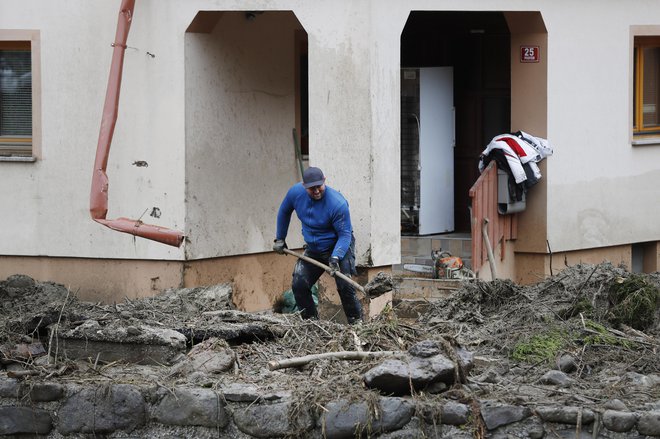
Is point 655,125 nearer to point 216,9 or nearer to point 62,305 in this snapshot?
point 216,9

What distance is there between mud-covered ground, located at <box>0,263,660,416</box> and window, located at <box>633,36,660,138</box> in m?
4.38

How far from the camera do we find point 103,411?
968 cm

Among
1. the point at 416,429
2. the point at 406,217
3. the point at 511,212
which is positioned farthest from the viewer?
the point at 406,217

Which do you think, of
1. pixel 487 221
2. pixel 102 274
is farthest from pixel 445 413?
pixel 102 274

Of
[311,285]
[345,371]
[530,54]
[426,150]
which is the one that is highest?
[530,54]

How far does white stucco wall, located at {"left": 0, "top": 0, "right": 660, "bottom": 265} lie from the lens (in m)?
13.8

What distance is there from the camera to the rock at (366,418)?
29.9 ft

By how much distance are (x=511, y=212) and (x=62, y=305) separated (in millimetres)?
5613

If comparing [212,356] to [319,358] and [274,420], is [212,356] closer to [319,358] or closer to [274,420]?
[319,358]

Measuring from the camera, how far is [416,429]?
9.10 meters

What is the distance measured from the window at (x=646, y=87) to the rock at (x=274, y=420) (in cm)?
816

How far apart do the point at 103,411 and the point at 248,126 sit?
6.22 meters

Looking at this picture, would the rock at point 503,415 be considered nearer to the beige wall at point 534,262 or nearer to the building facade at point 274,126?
the building facade at point 274,126

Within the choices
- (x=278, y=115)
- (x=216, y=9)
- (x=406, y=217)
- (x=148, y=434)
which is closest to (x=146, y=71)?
(x=216, y=9)
